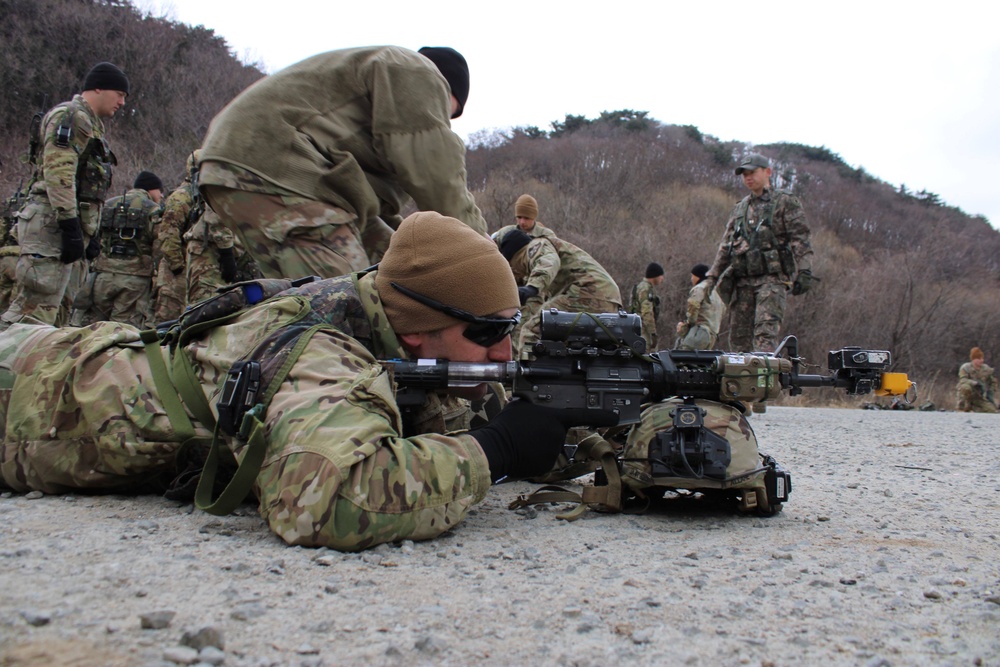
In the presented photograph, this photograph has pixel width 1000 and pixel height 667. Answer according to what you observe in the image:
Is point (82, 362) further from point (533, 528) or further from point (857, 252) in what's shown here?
point (857, 252)

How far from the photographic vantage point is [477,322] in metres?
2.46

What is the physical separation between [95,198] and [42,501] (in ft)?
14.2

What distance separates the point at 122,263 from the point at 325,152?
5838 millimetres

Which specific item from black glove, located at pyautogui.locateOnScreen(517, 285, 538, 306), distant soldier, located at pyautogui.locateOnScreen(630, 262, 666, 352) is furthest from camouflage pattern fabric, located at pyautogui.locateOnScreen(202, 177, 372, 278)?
distant soldier, located at pyautogui.locateOnScreen(630, 262, 666, 352)

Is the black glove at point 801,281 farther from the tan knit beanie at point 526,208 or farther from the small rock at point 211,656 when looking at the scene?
the small rock at point 211,656

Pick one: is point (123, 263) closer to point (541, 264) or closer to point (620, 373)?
point (541, 264)

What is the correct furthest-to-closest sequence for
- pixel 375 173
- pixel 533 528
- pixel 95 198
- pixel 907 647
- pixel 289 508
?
pixel 95 198, pixel 375 173, pixel 533 528, pixel 289 508, pixel 907 647

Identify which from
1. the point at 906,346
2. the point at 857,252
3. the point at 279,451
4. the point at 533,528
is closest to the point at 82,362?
the point at 279,451

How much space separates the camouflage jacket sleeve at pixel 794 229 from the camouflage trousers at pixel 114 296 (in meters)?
6.38

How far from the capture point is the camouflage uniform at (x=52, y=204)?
568cm

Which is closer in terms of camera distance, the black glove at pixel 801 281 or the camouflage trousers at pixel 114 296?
the black glove at pixel 801 281

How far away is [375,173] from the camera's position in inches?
146

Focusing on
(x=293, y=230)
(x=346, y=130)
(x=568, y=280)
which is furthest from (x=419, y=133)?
(x=568, y=280)

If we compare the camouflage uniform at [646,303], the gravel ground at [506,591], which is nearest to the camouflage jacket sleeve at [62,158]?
the gravel ground at [506,591]
